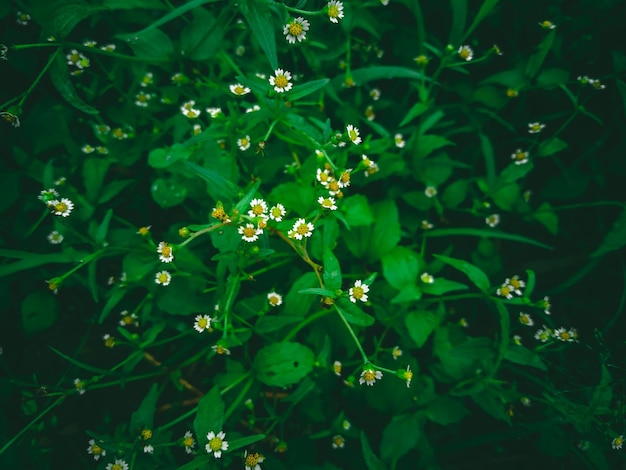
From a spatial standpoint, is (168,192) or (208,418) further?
(168,192)

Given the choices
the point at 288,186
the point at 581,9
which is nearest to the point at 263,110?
the point at 288,186

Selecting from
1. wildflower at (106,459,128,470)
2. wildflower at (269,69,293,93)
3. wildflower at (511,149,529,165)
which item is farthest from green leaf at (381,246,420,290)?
wildflower at (106,459,128,470)

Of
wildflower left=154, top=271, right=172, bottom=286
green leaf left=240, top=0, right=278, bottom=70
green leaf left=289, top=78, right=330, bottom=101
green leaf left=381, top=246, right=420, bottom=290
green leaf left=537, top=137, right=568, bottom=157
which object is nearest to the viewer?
green leaf left=240, top=0, right=278, bottom=70

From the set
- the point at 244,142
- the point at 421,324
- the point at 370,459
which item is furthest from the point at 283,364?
the point at 244,142

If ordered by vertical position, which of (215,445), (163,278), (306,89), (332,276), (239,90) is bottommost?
(215,445)

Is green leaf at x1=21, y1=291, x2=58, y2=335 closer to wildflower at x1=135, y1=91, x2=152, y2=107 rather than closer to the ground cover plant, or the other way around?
the ground cover plant

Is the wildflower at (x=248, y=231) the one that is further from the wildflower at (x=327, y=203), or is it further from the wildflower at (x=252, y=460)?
the wildflower at (x=252, y=460)

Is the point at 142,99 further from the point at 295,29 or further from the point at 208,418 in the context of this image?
the point at 208,418

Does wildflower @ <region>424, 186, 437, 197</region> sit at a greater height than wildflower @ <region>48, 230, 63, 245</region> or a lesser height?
greater
